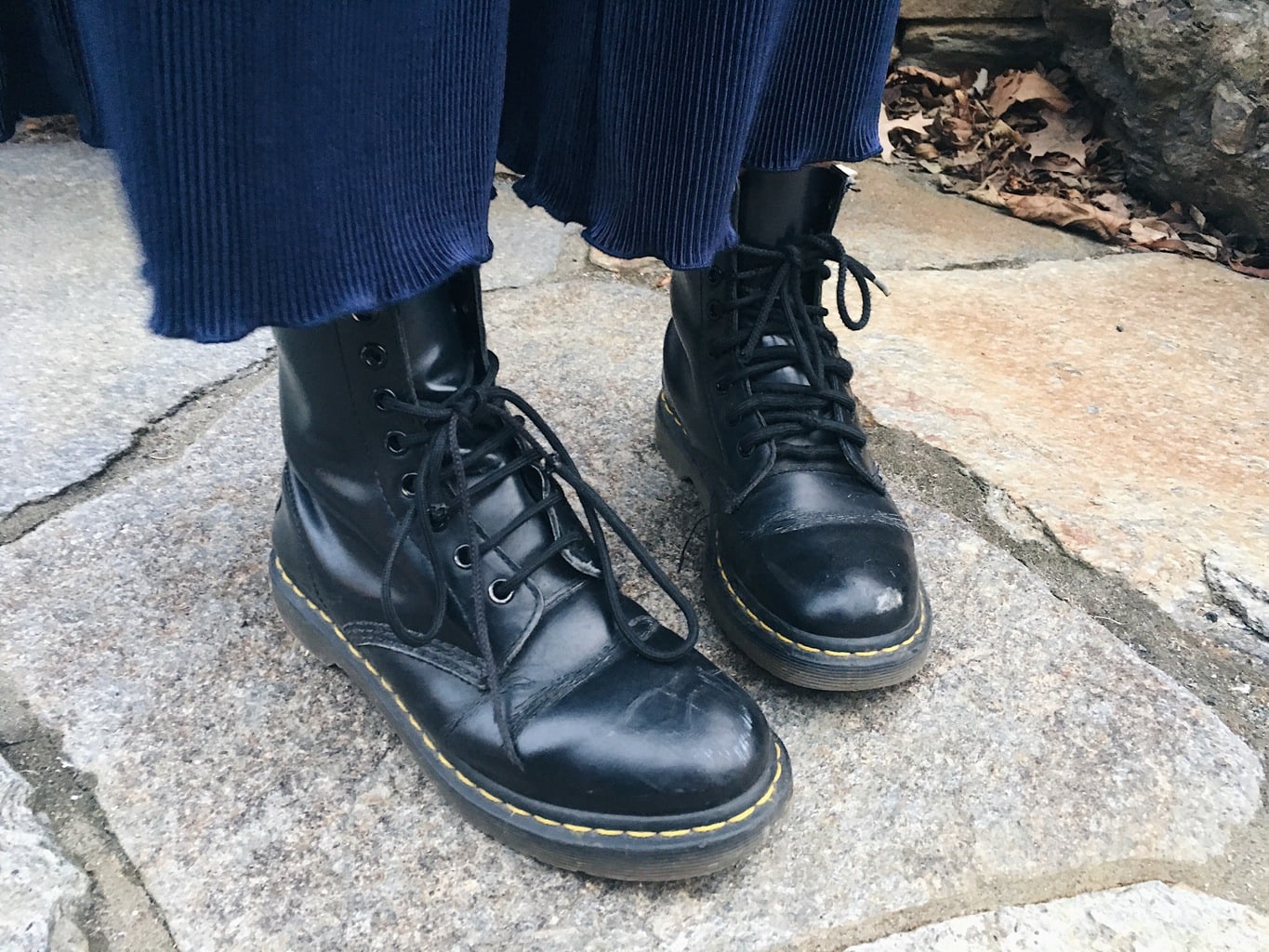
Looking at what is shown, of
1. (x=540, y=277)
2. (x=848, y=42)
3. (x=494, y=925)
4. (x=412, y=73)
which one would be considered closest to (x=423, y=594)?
(x=494, y=925)

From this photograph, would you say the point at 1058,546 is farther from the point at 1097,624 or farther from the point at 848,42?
the point at 848,42

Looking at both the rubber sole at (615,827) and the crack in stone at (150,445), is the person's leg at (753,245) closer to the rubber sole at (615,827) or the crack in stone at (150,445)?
the rubber sole at (615,827)

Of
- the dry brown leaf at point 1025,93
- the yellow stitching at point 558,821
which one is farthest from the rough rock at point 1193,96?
the yellow stitching at point 558,821

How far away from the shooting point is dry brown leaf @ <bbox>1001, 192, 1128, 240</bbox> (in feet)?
5.54

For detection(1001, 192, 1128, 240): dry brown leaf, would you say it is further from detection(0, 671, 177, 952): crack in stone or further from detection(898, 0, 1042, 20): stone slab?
detection(0, 671, 177, 952): crack in stone

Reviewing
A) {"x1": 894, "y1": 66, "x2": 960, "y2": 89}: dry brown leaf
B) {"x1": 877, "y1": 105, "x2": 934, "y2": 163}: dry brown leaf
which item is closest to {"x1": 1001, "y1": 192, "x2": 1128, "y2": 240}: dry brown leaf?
{"x1": 877, "y1": 105, "x2": 934, "y2": 163}: dry brown leaf

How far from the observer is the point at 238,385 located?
1.13 m

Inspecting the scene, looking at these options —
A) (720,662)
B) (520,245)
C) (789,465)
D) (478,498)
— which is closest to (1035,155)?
(520,245)

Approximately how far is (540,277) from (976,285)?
649 mm

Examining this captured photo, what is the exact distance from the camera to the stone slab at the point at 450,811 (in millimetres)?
611

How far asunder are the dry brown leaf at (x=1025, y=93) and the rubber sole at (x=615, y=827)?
1779 mm

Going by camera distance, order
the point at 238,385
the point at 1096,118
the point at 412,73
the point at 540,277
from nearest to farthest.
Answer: the point at 412,73 < the point at 238,385 < the point at 540,277 < the point at 1096,118

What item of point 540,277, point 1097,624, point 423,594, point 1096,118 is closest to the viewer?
point 423,594

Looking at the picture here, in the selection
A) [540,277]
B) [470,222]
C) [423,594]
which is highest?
[470,222]
